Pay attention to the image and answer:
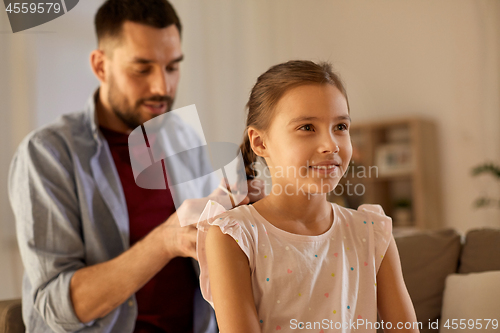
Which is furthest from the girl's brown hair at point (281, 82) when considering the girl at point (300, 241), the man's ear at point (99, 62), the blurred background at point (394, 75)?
the blurred background at point (394, 75)

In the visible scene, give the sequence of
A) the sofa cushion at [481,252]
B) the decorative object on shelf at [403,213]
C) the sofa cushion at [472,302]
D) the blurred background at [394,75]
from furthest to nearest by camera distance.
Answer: the decorative object on shelf at [403,213]
the blurred background at [394,75]
the sofa cushion at [481,252]
the sofa cushion at [472,302]

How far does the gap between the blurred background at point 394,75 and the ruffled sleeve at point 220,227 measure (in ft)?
7.59

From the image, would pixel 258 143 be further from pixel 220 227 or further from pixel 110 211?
pixel 110 211

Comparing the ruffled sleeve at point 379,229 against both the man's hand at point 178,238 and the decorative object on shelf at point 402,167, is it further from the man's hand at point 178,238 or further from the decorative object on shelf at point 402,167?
the decorative object on shelf at point 402,167

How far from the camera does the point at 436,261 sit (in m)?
1.43

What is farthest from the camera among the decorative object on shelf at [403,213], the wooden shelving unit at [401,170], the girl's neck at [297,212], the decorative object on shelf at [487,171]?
the decorative object on shelf at [403,213]

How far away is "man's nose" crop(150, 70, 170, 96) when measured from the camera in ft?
4.89

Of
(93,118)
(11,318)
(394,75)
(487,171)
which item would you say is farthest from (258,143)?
(394,75)

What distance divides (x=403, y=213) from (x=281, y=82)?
11.5 feet

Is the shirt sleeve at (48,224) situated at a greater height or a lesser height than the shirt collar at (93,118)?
lesser

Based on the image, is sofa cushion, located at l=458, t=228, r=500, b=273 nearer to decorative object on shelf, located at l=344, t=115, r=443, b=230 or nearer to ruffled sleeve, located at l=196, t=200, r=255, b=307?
ruffled sleeve, located at l=196, t=200, r=255, b=307

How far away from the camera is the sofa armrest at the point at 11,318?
1.24 m

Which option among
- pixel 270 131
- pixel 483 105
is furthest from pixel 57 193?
pixel 483 105

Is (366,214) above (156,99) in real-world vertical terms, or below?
below
